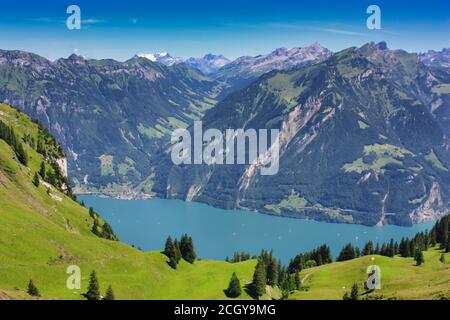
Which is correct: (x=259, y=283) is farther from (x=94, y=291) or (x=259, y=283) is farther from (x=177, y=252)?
(x=94, y=291)

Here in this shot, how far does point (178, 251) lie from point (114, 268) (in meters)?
22.6

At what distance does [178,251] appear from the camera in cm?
12531

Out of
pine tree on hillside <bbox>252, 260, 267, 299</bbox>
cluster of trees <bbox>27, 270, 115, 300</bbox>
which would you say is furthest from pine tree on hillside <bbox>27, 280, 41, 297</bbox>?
pine tree on hillside <bbox>252, 260, 267, 299</bbox>

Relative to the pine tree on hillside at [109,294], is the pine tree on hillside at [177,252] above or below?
above

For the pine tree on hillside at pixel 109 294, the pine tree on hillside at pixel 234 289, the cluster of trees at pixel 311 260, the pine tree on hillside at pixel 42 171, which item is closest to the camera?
the pine tree on hillside at pixel 109 294

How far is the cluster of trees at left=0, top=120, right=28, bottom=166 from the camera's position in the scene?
157 metres

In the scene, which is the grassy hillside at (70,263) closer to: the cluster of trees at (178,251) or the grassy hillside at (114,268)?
the grassy hillside at (114,268)

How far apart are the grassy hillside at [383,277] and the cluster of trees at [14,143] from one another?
8550 centimetres

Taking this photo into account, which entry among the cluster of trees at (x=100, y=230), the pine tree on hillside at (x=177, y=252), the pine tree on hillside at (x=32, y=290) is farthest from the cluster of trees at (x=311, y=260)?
the pine tree on hillside at (x=32, y=290)

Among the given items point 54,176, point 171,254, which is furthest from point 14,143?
point 171,254

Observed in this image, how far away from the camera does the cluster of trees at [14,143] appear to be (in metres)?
157
